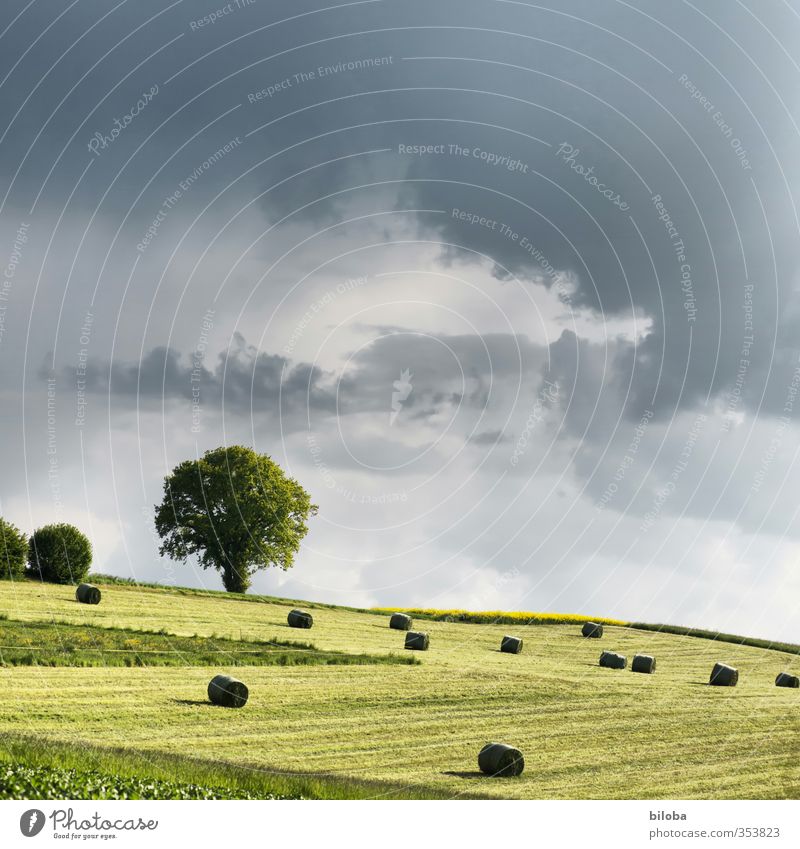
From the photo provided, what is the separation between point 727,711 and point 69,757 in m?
26.1

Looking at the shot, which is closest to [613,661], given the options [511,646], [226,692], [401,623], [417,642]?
[511,646]

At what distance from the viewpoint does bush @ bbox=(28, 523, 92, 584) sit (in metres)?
60.7

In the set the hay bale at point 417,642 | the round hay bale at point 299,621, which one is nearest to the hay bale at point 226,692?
the hay bale at point 417,642

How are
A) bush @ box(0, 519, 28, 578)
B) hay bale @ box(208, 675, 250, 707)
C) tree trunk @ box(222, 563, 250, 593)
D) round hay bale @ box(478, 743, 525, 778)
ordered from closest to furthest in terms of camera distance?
round hay bale @ box(478, 743, 525, 778)
hay bale @ box(208, 675, 250, 707)
bush @ box(0, 519, 28, 578)
tree trunk @ box(222, 563, 250, 593)

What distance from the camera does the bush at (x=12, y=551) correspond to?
56.8 m

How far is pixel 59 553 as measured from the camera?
60.9m

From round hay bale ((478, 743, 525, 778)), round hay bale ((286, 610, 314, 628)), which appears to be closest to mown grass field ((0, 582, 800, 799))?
round hay bale ((478, 743, 525, 778))

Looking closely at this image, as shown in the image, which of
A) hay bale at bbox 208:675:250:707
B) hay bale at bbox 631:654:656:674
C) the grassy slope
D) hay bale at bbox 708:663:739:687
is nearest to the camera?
hay bale at bbox 208:675:250:707

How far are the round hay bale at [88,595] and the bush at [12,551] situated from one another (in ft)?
23.7

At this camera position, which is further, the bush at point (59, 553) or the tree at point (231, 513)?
the tree at point (231, 513)
